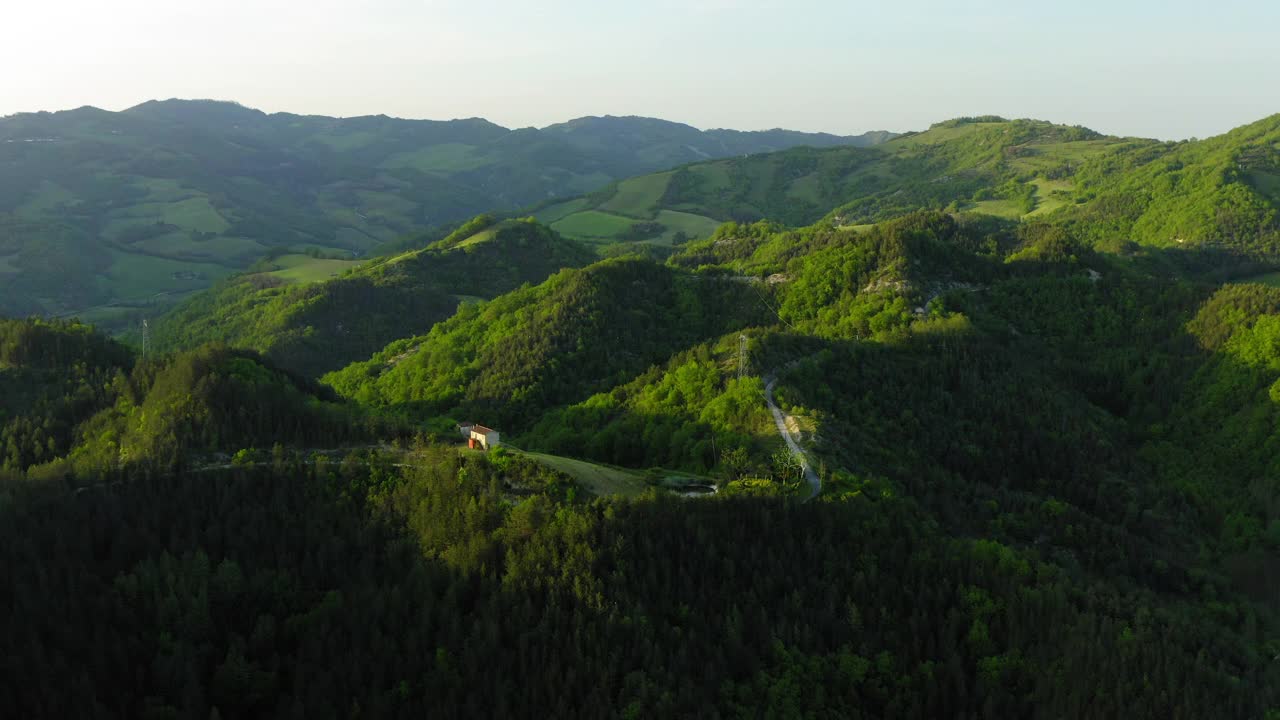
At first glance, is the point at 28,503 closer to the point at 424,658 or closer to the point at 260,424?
the point at 260,424

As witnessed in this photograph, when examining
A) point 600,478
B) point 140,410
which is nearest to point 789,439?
point 600,478

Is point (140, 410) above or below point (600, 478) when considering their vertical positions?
above

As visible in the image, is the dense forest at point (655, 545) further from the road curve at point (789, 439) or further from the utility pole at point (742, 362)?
the utility pole at point (742, 362)

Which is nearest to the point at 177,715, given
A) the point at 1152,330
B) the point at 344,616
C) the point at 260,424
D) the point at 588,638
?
the point at 344,616

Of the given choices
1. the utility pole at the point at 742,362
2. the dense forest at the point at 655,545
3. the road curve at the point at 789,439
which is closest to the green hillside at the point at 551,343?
the dense forest at the point at 655,545

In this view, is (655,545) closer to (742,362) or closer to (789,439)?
(789,439)

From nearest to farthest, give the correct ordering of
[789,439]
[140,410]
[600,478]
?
[600,478], [140,410], [789,439]
